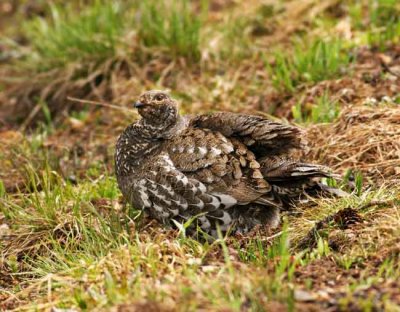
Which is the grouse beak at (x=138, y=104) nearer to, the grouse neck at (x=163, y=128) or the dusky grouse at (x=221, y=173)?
the dusky grouse at (x=221, y=173)

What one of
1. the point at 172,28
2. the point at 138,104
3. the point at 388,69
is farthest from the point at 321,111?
the point at 172,28

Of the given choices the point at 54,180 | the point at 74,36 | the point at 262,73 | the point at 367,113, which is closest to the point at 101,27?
the point at 74,36

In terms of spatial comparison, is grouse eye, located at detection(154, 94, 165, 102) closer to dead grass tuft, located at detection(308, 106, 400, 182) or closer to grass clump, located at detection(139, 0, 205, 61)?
dead grass tuft, located at detection(308, 106, 400, 182)

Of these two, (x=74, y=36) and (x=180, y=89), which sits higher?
(x=74, y=36)

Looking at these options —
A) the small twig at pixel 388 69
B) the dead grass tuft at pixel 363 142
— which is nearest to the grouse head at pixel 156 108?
the dead grass tuft at pixel 363 142

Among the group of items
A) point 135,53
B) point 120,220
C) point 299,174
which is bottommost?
point 120,220

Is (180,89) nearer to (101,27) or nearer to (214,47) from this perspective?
(214,47)
